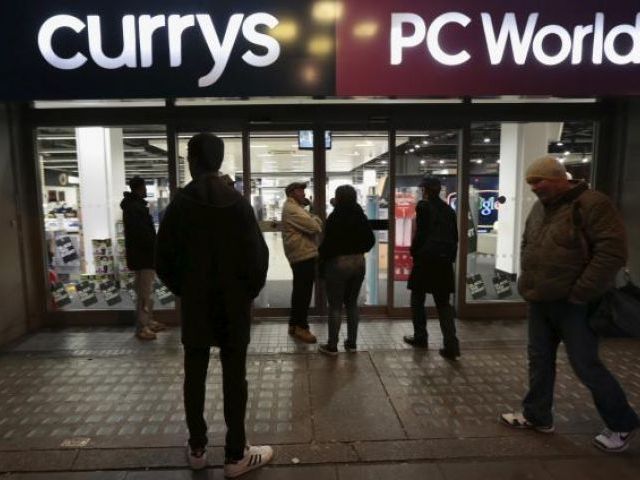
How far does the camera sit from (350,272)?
13.8 feet

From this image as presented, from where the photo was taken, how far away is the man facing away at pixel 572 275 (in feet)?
8.23

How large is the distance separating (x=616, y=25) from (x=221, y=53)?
12.3ft

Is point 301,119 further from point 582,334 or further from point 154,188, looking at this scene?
point 582,334

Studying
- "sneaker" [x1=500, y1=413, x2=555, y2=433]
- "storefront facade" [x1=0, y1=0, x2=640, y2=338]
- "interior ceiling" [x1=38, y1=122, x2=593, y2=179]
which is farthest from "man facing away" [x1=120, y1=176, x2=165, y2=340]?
"sneaker" [x1=500, y1=413, x2=555, y2=433]

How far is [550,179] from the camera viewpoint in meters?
2.66

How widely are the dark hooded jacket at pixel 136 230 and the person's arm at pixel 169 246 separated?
2478 mm

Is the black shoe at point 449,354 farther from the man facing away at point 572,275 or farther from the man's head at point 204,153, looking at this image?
the man's head at point 204,153

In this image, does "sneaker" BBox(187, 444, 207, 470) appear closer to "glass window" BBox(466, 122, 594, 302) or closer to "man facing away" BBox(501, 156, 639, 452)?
"man facing away" BBox(501, 156, 639, 452)

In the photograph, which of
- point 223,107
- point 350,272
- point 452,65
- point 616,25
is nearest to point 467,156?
point 452,65

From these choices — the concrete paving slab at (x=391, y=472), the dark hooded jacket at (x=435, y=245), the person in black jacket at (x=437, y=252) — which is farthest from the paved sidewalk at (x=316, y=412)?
the dark hooded jacket at (x=435, y=245)

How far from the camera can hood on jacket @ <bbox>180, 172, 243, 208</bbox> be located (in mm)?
2391

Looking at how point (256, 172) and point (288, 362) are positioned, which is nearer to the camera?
point (288, 362)

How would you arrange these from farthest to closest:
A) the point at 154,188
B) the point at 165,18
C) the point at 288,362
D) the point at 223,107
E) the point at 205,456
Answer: the point at 154,188 < the point at 223,107 < the point at 288,362 < the point at 165,18 < the point at 205,456

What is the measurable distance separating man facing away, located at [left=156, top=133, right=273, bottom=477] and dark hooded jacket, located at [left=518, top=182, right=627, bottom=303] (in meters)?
1.69
